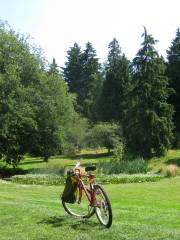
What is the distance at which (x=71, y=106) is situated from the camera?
42.6 metres

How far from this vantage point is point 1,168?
3628cm

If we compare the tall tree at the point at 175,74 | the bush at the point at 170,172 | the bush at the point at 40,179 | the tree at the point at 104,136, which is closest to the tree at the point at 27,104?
the bush at the point at 40,179

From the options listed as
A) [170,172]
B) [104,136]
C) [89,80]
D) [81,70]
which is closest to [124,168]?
[170,172]

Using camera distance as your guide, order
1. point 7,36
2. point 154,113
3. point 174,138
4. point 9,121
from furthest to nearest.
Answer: point 174,138
point 154,113
point 7,36
point 9,121

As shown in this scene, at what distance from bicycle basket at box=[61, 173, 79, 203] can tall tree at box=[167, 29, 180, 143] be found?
44.8 meters

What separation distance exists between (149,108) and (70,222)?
1454 inches

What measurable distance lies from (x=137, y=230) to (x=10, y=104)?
27159 mm

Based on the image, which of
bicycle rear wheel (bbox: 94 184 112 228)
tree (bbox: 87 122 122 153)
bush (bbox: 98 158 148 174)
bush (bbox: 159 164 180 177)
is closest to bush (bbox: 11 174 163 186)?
bush (bbox: 159 164 180 177)

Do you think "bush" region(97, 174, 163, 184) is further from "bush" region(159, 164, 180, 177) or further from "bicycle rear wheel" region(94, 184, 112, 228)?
"bicycle rear wheel" region(94, 184, 112, 228)

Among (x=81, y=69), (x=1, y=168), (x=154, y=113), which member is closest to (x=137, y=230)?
(x=1, y=168)

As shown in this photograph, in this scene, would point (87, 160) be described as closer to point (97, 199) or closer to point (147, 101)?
point (147, 101)

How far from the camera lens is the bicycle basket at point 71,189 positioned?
8.53 m

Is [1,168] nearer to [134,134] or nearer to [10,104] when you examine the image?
[10,104]

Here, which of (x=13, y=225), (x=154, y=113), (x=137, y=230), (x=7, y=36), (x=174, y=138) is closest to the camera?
(x=137, y=230)
